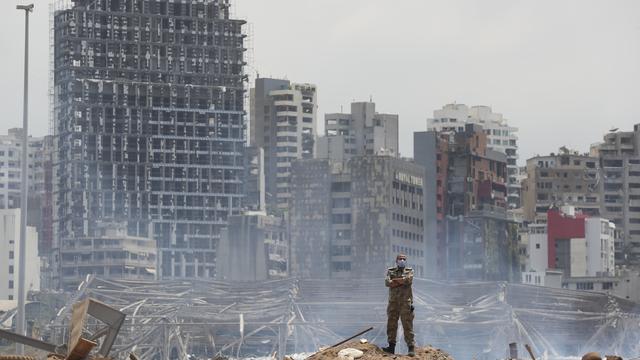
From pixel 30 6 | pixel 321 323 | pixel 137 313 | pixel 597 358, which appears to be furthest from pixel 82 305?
pixel 137 313

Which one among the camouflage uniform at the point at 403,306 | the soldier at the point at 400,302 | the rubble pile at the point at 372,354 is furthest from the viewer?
the camouflage uniform at the point at 403,306

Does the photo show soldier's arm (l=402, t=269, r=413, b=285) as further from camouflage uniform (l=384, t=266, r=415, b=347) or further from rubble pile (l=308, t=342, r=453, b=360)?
rubble pile (l=308, t=342, r=453, b=360)

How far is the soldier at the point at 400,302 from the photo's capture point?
37.1 meters

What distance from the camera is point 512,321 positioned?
648ft

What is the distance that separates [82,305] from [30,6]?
138ft

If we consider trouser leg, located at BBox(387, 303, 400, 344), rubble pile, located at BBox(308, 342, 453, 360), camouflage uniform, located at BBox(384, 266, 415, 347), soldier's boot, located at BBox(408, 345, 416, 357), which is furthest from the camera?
trouser leg, located at BBox(387, 303, 400, 344)

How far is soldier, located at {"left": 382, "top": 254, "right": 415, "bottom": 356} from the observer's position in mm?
37125

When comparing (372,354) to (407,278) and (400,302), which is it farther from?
(407,278)

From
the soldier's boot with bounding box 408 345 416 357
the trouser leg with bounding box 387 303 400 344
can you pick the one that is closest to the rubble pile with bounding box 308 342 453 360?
the soldier's boot with bounding box 408 345 416 357

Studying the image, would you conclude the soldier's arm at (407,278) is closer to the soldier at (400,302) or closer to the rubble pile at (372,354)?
the soldier at (400,302)

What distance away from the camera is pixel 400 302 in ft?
123

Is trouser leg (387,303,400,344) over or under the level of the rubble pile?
over

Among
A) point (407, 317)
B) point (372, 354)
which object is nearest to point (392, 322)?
point (407, 317)

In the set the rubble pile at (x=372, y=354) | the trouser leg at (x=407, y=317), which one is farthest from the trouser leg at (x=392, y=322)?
the rubble pile at (x=372, y=354)
